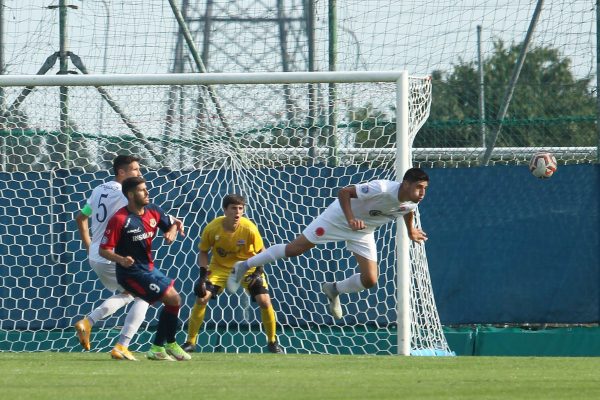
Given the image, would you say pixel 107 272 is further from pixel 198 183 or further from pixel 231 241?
pixel 198 183

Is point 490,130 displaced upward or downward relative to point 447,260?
upward

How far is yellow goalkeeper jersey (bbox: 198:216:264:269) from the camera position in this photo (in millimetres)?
13617

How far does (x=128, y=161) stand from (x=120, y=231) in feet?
4.85

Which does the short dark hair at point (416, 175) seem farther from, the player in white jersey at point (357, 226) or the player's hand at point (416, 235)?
the player's hand at point (416, 235)

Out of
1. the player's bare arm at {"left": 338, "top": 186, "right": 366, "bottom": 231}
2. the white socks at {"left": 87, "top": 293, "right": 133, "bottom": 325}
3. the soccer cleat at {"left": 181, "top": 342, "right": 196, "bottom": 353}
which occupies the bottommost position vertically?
the soccer cleat at {"left": 181, "top": 342, "right": 196, "bottom": 353}

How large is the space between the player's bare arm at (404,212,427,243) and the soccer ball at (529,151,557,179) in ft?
6.47

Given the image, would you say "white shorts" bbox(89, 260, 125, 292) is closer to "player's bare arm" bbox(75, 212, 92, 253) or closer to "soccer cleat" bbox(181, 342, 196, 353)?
"player's bare arm" bbox(75, 212, 92, 253)

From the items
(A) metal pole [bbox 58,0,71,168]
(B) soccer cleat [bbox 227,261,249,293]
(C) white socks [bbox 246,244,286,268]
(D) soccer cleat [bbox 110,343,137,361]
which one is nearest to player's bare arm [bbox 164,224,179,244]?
(D) soccer cleat [bbox 110,343,137,361]

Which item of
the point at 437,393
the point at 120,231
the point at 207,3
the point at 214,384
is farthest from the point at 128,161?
the point at 437,393

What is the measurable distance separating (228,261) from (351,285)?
1.73 m

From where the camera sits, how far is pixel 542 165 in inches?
529

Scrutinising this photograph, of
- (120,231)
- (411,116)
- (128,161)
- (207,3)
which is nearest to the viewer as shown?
(120,231)

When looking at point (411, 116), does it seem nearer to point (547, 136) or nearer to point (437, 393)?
point (547, 136)

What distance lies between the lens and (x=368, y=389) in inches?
324
